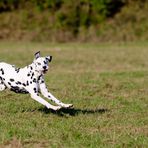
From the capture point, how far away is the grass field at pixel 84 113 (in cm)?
817

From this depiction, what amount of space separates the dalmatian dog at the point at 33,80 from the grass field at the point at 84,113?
32 centimetres

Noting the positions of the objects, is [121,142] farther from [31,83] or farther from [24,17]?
[24,17]

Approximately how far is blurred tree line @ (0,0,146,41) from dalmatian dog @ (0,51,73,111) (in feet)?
88.6

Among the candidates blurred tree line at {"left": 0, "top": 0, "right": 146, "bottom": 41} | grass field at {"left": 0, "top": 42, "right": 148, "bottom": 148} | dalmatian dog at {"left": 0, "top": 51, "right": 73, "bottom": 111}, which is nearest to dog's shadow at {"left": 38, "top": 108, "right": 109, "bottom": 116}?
grass field at {"left": 0, "top": 42, "right": 148, "bottom": 148}

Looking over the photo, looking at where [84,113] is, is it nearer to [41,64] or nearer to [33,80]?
[33,80]

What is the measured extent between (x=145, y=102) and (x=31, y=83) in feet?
10.6

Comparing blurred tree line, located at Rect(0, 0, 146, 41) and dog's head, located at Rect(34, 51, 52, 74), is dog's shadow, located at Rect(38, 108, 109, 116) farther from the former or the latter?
blurred tree line, located at Rect(0, 0, 146, 41)

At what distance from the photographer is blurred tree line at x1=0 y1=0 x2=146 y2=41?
124 ft

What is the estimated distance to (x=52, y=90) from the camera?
14.4 m

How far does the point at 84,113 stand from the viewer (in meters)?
10.5

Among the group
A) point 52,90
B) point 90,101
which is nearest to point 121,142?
point 90,101

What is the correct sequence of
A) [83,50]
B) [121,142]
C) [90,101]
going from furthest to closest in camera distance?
1. [83,50]
2. [90,101]
3. [121,142]

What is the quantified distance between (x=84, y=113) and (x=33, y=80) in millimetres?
1219

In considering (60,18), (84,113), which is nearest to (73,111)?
(84,113)
